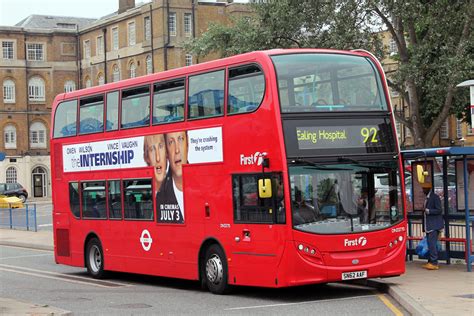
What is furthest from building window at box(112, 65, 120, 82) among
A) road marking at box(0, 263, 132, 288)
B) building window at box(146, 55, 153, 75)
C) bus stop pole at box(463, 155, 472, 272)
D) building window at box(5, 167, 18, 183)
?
bus stop pole at box(463, 155, 472, 272)

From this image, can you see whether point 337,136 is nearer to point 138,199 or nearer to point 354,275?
point 354,275

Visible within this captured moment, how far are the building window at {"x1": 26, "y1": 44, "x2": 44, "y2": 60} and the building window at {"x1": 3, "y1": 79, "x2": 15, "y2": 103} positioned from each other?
355 centimetres

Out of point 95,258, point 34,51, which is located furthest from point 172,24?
point 95,258

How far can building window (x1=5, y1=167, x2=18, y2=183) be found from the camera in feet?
278

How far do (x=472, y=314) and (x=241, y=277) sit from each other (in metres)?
4.58

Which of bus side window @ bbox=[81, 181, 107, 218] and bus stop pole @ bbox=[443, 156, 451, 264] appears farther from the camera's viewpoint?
bus side window @ bbox=[81, 181, 107, 218]

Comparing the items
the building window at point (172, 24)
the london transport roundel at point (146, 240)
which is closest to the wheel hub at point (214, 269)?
the london transport roundel at point (146, 240)

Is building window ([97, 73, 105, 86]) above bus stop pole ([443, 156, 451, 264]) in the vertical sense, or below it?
above

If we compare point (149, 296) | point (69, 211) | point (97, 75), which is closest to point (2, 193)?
point (97, 75)

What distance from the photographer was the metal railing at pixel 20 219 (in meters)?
40.2

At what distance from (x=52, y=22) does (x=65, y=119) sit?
73635mm

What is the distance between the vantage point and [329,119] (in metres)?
15.0

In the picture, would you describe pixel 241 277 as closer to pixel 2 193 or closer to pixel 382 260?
pixel 382 260

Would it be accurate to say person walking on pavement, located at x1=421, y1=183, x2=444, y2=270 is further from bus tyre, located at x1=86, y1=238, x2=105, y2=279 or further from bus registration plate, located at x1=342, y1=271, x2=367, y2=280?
bus tyre, located at x1=86, y1=238, x2=105, y2=279
